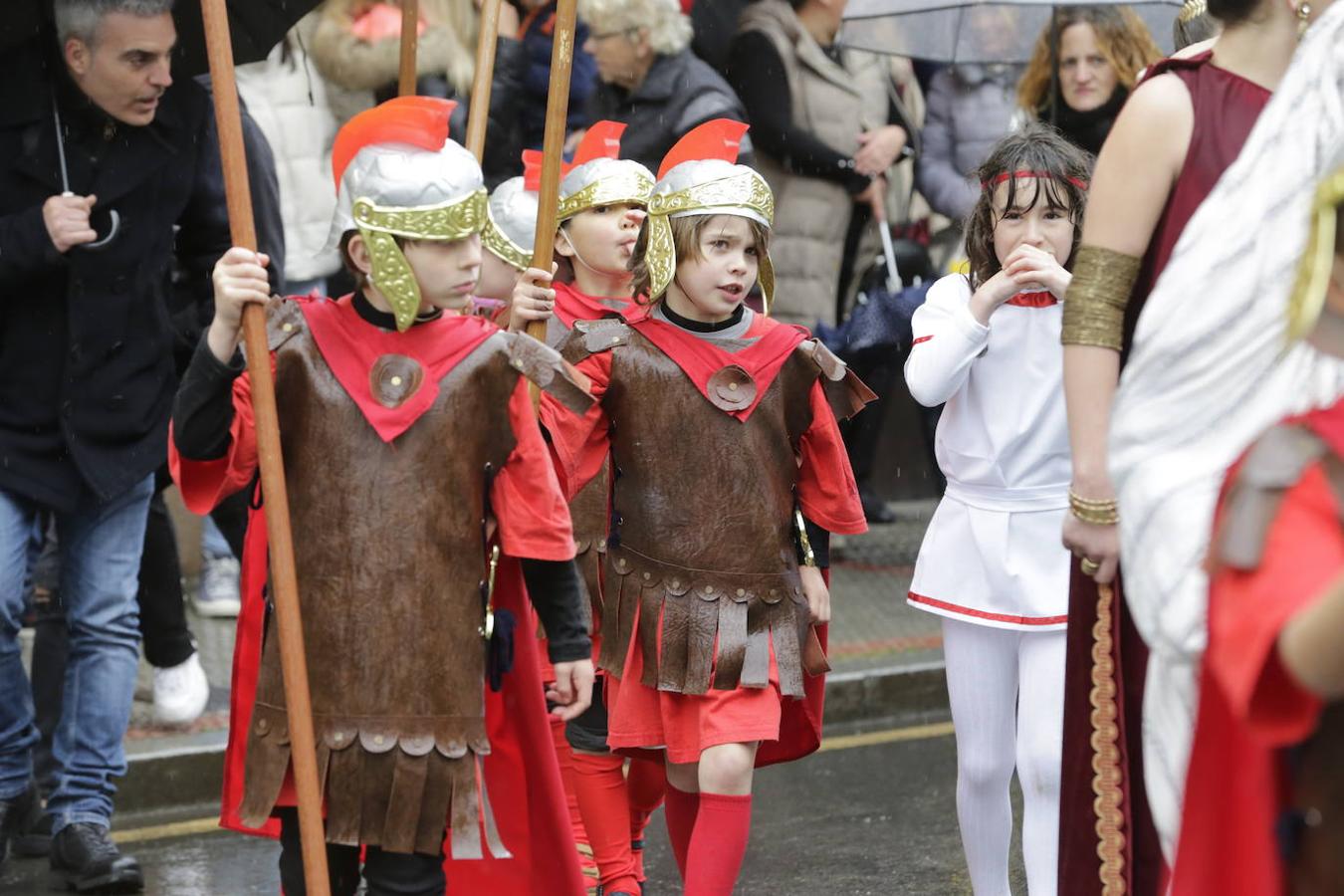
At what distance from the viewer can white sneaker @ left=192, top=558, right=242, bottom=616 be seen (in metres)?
8.55

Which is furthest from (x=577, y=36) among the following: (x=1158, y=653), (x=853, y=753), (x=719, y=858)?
(x=1158, y=653)

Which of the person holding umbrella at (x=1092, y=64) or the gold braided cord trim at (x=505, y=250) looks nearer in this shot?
the gold braided cord trim at (x=505, y=250)

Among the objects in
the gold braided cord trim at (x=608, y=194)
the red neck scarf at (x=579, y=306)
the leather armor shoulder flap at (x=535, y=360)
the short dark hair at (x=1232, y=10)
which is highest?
the short dark hair at (x=1232, y=10)

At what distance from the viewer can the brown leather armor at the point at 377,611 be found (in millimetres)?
4102

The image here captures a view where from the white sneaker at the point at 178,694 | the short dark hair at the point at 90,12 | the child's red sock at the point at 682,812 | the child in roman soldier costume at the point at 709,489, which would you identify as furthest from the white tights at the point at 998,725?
the white sneaker at the point at 178,694

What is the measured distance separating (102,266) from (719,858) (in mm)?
2264

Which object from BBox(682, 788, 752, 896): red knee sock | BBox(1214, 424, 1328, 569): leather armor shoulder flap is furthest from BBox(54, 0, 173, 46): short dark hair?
BBox(1214, 424, 1328, 569): leather armor shoulder flap

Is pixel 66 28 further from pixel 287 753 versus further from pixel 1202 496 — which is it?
pixel 1202 496

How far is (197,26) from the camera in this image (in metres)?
5.93

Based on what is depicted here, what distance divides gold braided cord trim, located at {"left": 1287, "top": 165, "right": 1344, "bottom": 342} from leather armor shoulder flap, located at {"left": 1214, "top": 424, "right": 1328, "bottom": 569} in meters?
0.13

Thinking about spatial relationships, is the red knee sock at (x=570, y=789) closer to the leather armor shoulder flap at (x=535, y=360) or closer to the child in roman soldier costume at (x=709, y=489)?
the child in roman soldier costume at (x=709, y=489)

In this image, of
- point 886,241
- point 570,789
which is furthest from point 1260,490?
point 886,241

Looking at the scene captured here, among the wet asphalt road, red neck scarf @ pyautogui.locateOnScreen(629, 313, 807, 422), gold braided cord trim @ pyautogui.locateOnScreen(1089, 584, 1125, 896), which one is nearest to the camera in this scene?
gold braided cord trim @ pyautogui.locateOnScreen(1089, 584, 1125, 896)

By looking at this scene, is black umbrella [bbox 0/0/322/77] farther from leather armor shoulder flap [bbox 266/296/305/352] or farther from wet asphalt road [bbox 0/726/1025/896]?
wet asphalt road [bbox 0/726/1025/896]
